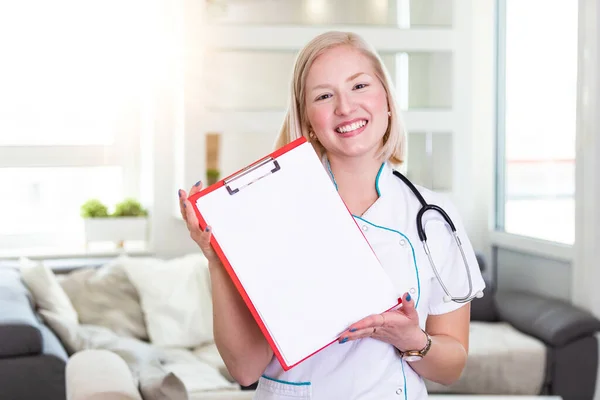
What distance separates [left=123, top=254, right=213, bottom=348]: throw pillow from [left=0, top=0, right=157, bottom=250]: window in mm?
1021

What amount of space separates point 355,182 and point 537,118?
320 cm

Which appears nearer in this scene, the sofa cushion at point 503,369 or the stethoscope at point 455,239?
the stethoscope at point 455,239

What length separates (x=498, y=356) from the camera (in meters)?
3.56

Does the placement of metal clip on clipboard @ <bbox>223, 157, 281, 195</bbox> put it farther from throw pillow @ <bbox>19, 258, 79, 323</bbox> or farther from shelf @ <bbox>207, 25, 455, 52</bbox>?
shelf @ <bbox>207, 25, 455, 52</bbox>

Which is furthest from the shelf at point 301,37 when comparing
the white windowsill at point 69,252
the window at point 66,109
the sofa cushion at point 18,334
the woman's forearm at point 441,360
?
the woman's forearm at point 441,360

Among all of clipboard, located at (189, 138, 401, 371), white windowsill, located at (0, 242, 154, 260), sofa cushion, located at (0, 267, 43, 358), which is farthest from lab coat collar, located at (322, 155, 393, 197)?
white windowsill, located at (0, 242, 154, 260)

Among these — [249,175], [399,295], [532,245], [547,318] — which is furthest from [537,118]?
[249,175]

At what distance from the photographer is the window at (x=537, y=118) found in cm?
405

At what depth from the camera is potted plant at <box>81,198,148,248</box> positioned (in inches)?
179

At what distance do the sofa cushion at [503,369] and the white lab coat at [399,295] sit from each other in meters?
2.25

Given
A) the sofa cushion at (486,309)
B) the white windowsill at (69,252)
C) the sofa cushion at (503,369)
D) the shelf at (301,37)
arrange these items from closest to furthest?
the sofa cushion at (503,369) < the sofa cushion at (486,309) < the shelf at (301,37) < the white windowsill at (69,252)

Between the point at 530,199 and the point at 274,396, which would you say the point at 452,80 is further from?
the point at 274,396

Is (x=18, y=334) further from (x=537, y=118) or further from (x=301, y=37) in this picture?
(x=537, y=118)

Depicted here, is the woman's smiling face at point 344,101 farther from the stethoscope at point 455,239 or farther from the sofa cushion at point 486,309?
the sofa cushion at point 486,309
